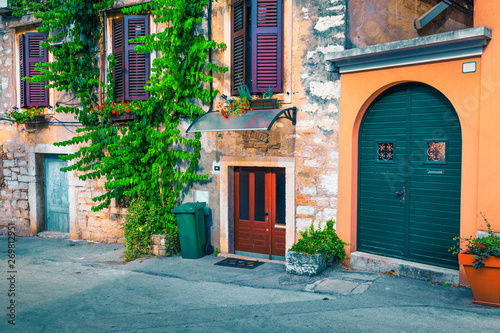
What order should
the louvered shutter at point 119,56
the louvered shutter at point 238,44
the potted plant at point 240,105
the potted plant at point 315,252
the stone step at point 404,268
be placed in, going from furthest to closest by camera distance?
the louvered shutter at point 119,56 → the louvered shutter at point 238,44 → the potted plant at point 240,105 → the potted plant at point 315,252 → the stone step at point 404,268

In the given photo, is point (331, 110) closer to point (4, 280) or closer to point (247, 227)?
point (247, 227)

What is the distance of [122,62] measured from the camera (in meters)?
9.59

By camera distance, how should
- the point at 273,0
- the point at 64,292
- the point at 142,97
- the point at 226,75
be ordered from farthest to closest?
the point at 142,97 → the point at 226,75 → the point at 273,0 → the point at 64,292

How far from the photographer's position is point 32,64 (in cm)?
1084

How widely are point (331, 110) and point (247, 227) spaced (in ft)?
Answer: 9.40

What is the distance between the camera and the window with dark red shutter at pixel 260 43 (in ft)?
25.5

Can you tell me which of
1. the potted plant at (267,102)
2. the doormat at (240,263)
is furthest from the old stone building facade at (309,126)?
the doormat at (240,263)

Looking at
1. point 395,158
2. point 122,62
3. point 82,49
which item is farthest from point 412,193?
point 82,49

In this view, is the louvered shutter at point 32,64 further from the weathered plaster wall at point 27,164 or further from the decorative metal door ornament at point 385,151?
the decorative metal door ornament at point 385,151

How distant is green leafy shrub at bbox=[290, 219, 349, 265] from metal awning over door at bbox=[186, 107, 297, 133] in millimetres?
1935

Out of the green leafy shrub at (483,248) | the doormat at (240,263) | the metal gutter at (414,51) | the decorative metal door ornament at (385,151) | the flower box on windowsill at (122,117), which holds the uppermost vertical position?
the metal gutter at (414,51)

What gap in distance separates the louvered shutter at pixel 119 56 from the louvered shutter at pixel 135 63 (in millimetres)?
110

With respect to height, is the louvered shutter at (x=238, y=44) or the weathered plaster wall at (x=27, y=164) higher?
the louvered shutter at (x=238, y=44)

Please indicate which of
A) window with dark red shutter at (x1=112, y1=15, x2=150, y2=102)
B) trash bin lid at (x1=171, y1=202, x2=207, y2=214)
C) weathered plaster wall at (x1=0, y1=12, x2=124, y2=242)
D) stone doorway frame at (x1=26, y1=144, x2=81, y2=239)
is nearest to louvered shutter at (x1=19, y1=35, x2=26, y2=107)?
weathered plaster wall at (x1=0, y1=12, x2=124, y2=242)
